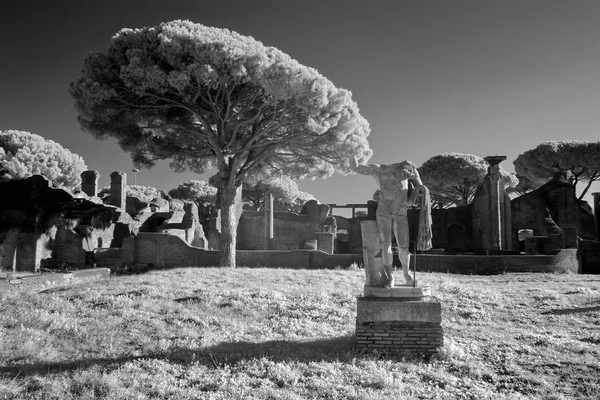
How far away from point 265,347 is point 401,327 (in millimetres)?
2097

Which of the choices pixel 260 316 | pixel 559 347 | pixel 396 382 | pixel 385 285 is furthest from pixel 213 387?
pixel 559 347

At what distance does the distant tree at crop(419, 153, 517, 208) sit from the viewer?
138ft

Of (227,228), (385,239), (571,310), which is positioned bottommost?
(571,310)

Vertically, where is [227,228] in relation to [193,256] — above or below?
above

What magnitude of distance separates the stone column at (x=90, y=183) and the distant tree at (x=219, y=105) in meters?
8.67

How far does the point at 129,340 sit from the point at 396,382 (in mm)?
4160

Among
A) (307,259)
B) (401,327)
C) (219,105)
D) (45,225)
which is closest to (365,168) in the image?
(401,327)

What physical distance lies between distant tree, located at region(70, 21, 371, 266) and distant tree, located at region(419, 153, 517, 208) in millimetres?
24093

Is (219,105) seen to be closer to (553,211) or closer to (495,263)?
(495,263)

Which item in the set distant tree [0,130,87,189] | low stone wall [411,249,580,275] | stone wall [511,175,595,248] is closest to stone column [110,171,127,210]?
distant tree [0,130,87,189]

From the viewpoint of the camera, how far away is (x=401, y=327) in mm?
7309

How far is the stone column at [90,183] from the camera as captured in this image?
28.1 m

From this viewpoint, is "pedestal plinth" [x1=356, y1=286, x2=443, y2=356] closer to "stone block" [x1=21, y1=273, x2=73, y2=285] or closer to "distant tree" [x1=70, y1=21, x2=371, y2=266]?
"stone block" [x1=21, y1=273, x2=73, y2=285]

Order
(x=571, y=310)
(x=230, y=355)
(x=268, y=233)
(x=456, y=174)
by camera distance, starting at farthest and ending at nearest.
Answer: (x=456, y=174) → (x=268, y=233) → (x=571, y=310) → (x=230, y=355)
